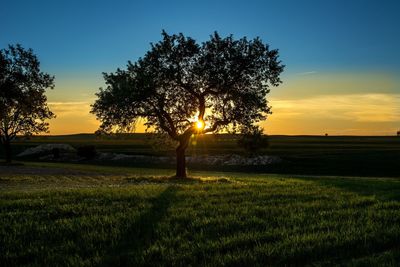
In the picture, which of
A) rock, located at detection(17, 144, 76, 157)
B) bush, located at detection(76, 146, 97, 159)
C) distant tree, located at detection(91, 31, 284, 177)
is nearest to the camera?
distant tree, located at detection(91, 31, 284, 177)

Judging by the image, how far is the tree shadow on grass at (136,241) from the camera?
31.9 ft

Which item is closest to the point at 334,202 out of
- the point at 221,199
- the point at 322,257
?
the point at 221,199

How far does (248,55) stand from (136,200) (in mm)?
28432

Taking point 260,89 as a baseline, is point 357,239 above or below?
below

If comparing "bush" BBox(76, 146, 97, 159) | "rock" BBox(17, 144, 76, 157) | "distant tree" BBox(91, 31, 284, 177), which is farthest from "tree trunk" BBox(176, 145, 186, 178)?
"rock" BBox(17, 144, 76, 157)

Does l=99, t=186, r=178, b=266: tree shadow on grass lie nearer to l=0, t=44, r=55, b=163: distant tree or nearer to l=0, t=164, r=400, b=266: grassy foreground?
l=0, t=164, r=400, b=266: grassy foreground

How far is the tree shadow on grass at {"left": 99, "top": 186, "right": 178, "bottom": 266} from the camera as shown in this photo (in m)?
9.73

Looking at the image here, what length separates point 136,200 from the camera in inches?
782

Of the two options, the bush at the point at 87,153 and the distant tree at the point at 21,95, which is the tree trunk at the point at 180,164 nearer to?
the distant tree at the point at 21,95

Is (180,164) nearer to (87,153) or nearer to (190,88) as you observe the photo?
(190,88)

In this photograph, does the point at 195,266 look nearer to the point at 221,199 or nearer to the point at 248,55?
the point at 221,199

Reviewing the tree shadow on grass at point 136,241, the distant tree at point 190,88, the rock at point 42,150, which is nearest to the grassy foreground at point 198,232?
the tree shadow on grass at point 136,241

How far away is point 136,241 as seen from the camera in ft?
37.6

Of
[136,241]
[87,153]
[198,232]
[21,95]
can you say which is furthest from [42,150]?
[136,241]
